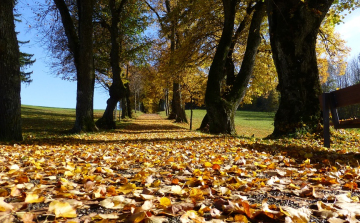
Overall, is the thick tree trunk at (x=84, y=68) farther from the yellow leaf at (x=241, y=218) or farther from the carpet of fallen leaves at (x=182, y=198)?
the yellow leaf at (x=241, y=218)

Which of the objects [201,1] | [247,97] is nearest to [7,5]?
[201,1]

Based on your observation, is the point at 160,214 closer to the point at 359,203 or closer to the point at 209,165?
the point at 359,203

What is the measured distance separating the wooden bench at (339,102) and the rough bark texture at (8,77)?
333 inches

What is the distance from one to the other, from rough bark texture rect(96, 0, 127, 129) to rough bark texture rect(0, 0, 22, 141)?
22.9 ft

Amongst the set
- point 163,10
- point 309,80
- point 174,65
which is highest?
point 163,10

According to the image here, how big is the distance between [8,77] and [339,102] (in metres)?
8.80

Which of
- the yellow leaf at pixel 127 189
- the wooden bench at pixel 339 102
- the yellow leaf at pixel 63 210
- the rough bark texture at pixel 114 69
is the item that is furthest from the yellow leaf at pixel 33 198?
the rough bark texture at pixel 114 69

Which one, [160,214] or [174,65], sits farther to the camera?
[174,65]

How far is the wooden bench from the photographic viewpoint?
4.76m

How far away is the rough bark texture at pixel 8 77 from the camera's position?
7488 mm

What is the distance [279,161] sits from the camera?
3846 mm

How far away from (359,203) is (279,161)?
1923mm

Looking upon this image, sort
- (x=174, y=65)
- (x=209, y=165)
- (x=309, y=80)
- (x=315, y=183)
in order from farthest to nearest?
(x=174, y=65) < (x=309, y=80) < (x=209, y=165) < (x=315, y=183)

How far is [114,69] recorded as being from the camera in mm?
14680
